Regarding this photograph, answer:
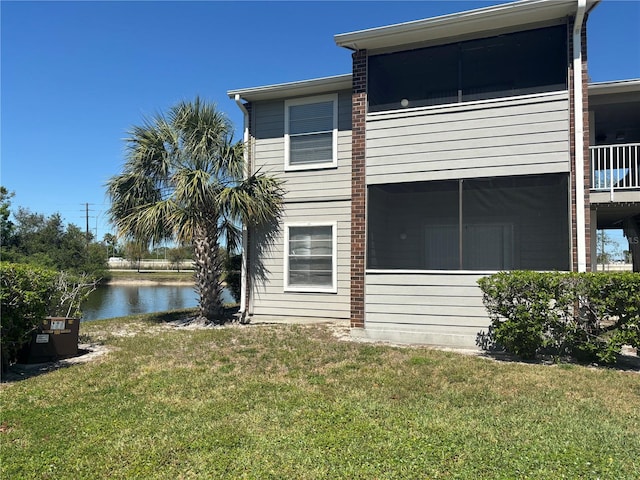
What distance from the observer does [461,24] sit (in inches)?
283

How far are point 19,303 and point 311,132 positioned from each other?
6575 millimetres

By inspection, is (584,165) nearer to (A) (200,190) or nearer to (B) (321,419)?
(B) (321,419)

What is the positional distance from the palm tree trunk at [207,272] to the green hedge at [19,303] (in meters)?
4.01

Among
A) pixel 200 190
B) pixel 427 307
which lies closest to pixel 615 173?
pixel 427 307

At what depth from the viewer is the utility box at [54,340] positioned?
6184 mm

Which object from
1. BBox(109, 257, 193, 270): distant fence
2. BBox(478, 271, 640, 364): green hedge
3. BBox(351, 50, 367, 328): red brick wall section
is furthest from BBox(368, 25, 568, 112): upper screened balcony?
BBox(109, 257, 193, 270): distant fence

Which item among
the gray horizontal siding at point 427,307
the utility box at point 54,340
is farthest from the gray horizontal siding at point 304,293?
the utility box at point 54,340

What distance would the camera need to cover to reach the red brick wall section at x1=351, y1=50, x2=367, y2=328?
25.7ft

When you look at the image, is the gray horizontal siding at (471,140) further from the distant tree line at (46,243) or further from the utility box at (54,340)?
the distant tree line at (46,243)

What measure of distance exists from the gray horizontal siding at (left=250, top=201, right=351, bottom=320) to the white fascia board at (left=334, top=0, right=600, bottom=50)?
3.28 meters

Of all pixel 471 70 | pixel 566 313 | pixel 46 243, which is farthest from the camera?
pixel 46 243

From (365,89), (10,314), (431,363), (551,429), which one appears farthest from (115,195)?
(551,429)

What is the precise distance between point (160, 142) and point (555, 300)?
8337 millimetres

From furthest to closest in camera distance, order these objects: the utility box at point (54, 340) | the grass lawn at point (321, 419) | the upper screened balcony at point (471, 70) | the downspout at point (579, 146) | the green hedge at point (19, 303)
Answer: the upper screened balcony at point (471, 70), the downspout at point (579, 146), the utility box at point (54, 340), the green hedge at point (19, 303), the grass lawn at point (321, 419)
